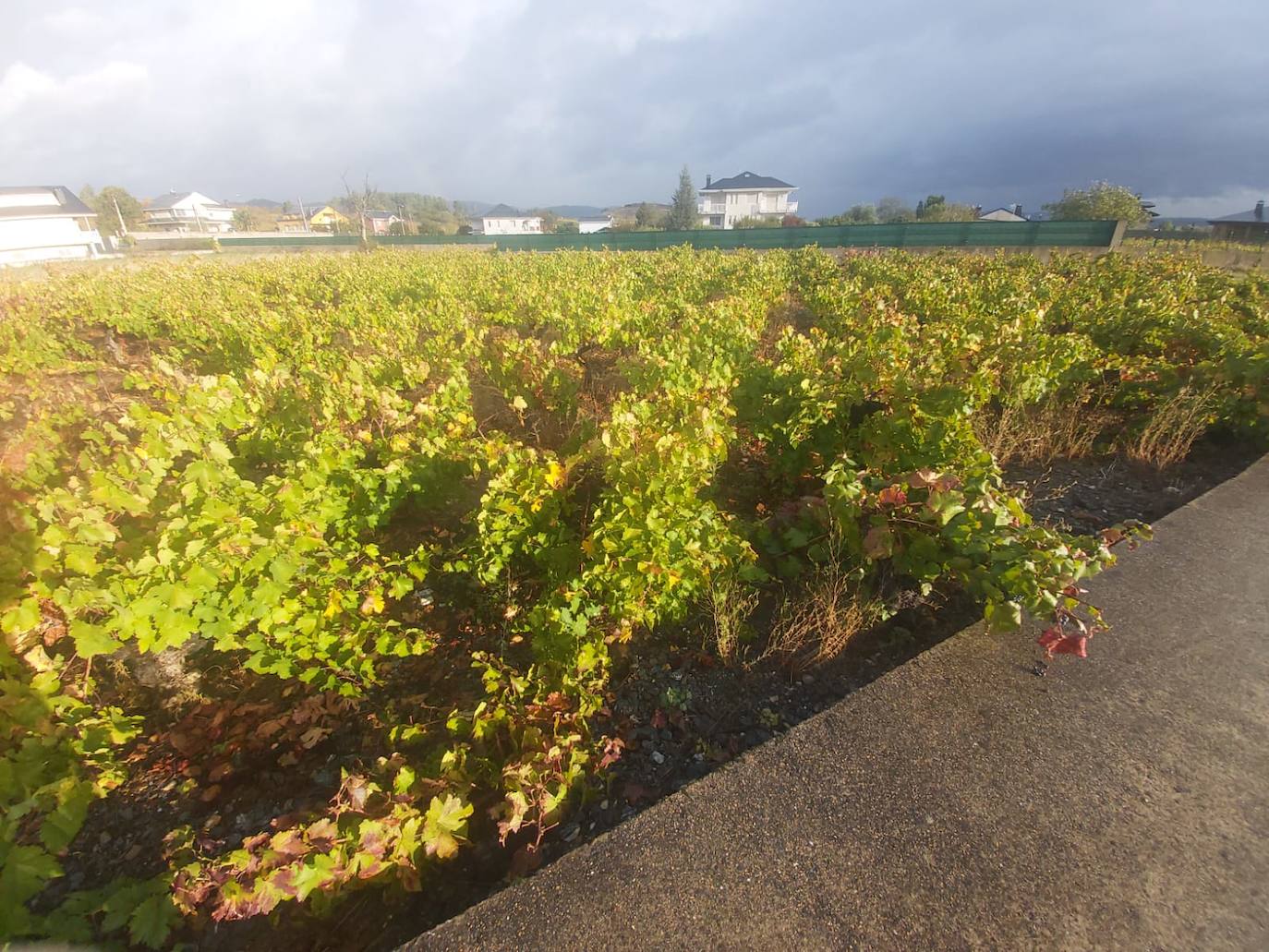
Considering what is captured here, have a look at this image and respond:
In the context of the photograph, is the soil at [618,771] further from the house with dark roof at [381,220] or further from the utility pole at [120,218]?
the utility pole at [120,218]


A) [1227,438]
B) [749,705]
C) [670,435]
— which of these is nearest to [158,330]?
[670,435]

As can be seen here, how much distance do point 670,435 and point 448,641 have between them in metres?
1.80

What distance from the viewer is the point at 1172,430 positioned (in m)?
4.48

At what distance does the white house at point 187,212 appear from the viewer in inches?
3258

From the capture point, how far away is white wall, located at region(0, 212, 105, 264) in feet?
150

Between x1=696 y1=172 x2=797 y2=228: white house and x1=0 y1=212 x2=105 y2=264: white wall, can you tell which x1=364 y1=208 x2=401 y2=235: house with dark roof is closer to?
x1=0 y1=212 x2=105 y2=264: white wall

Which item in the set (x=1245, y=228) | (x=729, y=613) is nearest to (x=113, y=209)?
(x=729, y=613)

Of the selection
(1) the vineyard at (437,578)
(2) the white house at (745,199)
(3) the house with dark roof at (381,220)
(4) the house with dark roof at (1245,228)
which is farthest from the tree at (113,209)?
(4) the house with dark roof at (1245,228)

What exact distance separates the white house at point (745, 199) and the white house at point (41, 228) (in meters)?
70.9

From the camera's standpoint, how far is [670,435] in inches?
116

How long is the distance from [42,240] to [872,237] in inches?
2809

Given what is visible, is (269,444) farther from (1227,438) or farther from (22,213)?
(22,213)

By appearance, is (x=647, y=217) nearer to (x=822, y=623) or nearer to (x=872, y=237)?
(x=872, y=237)

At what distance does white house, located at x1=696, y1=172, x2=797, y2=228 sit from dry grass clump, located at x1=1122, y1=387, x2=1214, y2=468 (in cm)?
8247
